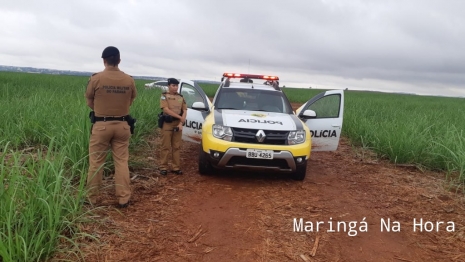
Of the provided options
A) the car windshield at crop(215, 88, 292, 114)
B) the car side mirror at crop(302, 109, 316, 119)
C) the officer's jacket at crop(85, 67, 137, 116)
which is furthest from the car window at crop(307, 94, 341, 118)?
the officer's jacket at crop(85, 67, 137, 116)

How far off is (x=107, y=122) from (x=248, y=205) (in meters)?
1.94

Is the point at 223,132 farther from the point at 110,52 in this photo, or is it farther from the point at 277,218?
the point at 110,52

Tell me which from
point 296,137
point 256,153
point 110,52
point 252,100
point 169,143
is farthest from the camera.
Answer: point 252,100

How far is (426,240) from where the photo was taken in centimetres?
374

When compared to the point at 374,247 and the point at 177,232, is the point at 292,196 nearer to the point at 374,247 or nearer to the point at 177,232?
the point at 374,247

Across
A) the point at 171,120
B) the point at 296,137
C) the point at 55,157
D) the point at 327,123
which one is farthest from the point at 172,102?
the point at 327,123

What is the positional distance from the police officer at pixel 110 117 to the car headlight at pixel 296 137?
7.52ft

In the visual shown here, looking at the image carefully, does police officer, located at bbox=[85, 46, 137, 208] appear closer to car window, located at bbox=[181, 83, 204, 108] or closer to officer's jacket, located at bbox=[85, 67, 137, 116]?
officer's jacket, located at bbox=[85, 67, 137, 116]

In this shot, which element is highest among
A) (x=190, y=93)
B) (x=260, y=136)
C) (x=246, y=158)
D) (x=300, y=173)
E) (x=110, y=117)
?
(x=190, y=93)

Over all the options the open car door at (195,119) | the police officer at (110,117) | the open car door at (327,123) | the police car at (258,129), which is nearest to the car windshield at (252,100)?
the police car at (258,129)

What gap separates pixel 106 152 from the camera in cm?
406

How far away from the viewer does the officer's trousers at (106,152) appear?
3988 mm

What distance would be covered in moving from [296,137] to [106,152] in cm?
264

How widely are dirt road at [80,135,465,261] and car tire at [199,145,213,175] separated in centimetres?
10
